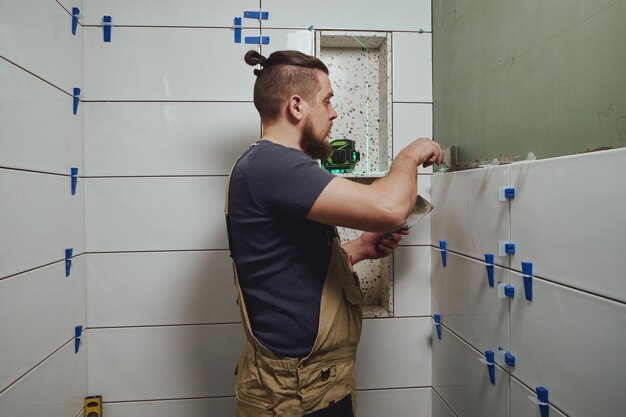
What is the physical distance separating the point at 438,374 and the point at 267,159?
1.23 meters

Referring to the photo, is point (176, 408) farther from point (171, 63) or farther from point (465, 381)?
point (171, 63)

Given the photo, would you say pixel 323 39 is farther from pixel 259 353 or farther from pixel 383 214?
pixel 259 353

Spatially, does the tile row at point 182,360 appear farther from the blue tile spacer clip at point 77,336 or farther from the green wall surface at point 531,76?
the green wall surface at point 531,76

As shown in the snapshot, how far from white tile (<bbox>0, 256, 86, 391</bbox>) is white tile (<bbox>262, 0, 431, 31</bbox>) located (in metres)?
1.27

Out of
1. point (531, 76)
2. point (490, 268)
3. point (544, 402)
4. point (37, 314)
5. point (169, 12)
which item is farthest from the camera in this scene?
point (169, 12)

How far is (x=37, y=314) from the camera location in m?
1.30

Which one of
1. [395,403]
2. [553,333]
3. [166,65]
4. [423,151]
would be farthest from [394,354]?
[166,65]

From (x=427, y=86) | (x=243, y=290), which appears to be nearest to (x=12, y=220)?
(x=243, y=290)

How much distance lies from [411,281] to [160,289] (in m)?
1.06

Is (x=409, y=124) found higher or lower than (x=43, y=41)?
lower

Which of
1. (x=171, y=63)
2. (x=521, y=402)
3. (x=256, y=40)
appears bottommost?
(x=521, y=402)

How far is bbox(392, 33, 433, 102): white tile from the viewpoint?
5.66 feet

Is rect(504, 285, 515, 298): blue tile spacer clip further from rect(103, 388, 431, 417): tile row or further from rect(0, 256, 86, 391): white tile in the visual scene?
rect(0, 256, 86, 391): white tile

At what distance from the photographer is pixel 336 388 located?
3.53 ft
